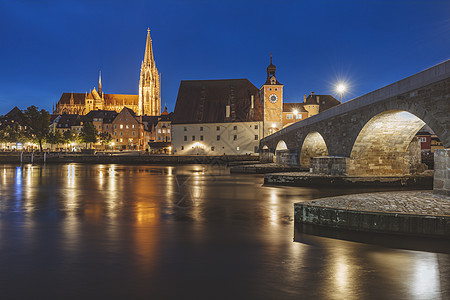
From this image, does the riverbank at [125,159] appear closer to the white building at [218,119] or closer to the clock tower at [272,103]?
the white building at [218,119]

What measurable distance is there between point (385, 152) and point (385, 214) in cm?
1561

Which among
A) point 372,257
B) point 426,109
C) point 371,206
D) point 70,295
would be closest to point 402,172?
point 426,109

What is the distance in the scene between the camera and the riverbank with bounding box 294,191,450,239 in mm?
10039

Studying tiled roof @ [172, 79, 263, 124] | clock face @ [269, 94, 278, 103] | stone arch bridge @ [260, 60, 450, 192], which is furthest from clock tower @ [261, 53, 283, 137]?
stone arch bridge @ [260, 60, 450, 192]

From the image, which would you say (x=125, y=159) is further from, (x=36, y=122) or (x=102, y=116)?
(x=102, y=116)

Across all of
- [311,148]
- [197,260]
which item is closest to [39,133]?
[311,148]

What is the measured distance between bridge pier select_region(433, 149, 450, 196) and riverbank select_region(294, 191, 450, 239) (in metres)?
0.32

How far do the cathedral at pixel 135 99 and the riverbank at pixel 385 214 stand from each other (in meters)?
159

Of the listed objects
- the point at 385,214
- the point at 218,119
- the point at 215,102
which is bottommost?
the point at 385,214

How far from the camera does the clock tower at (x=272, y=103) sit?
7825cm

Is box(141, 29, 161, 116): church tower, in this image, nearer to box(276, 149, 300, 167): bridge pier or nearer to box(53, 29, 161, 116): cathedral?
box(53, 29, 161, 116): cathedral

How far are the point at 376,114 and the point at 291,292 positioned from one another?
1502 centimetres

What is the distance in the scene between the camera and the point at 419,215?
1014cm

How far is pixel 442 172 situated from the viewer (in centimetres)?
1255
